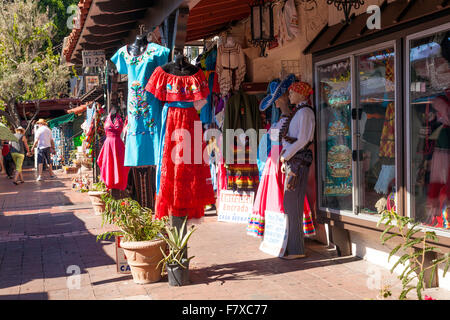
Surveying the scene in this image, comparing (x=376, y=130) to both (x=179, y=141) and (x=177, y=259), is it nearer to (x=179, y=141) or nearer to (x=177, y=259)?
(x=179, y=141)

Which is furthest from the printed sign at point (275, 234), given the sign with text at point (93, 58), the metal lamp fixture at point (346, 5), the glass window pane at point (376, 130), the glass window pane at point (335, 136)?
the sign with text at point (93, 58)

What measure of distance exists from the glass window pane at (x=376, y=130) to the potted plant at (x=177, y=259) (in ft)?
6.77

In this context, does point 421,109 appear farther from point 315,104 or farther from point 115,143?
point 115,143

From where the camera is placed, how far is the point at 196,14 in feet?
25.0

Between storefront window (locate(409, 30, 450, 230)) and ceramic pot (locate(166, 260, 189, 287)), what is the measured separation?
7.42 ft

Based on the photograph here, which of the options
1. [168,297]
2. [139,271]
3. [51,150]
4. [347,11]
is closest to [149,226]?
[139,271]

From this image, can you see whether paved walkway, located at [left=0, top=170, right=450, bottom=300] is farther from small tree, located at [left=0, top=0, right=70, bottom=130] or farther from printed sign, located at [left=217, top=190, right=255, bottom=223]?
small tree, located at [left=0, top=0, right=70, bottom=130]

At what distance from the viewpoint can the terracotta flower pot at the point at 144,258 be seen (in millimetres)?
4883

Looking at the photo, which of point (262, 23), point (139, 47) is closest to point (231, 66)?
point (262, 23)

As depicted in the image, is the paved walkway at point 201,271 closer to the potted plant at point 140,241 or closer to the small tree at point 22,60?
the potted plant at point 140,241

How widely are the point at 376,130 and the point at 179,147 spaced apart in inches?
84.5

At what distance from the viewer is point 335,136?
237 inches

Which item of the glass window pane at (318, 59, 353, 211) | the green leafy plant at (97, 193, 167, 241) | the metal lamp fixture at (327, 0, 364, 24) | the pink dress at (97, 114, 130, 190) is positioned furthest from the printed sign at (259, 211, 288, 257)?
the pink dress at (97, 114, 130, 190)

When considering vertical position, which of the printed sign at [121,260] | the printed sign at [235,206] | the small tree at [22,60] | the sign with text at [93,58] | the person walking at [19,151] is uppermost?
the small tree at [22,60]
